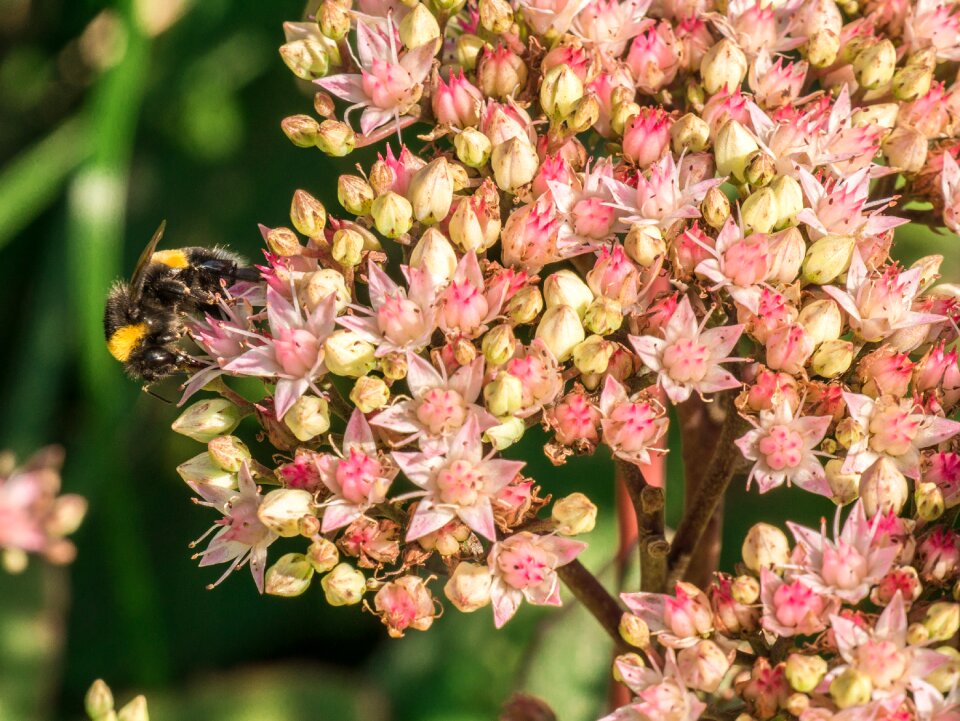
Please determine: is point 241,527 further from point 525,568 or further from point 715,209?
point 715,209

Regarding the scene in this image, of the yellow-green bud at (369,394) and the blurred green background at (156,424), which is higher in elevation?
the yellow-green bud at (369,394)

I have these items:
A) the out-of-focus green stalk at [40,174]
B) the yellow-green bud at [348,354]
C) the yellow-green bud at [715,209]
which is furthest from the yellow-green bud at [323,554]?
the out-of-focus green stalk at [40,174]

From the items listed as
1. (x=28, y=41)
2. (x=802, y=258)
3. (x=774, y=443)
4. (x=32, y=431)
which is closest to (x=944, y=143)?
(x=802, y=258)

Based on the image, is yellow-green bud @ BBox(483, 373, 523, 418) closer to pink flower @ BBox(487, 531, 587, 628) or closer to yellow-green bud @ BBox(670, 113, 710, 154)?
pink flower @ BBox(487, 531, 587, 628)

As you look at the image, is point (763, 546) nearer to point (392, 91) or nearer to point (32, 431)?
point (392, 91)

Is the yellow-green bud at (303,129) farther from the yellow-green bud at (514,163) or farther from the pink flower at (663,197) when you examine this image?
the pink flower at (663,197)

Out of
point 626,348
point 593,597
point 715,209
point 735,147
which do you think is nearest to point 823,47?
point 735,147
